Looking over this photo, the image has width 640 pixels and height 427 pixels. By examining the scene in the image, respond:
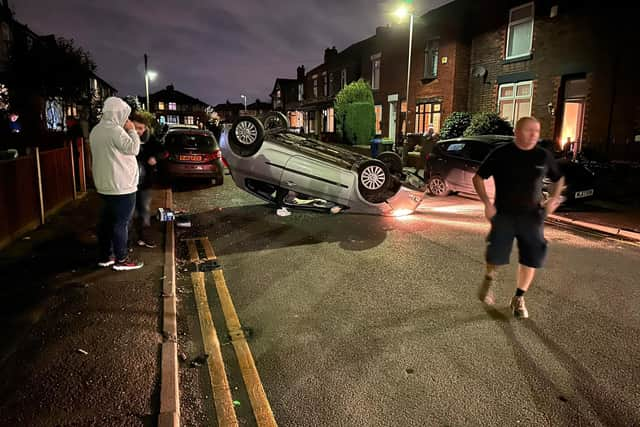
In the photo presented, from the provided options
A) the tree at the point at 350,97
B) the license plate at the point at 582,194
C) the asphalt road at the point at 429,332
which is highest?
the tree at the point at 350,97

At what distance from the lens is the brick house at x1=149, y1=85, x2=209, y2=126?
105000mm

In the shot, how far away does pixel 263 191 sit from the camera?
972 cm

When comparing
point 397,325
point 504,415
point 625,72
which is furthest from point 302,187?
point 625,72

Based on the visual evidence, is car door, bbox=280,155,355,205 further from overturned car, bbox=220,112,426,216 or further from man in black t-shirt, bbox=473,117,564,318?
man in black t-shirt, bbox=473,117,564,318

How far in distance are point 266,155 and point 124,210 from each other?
153 inches

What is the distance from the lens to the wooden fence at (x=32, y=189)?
686 cm

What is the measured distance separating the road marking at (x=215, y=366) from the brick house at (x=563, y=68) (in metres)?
14.0

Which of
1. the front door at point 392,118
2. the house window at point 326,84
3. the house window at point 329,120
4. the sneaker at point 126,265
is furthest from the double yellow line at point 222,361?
the house window at point 326,84

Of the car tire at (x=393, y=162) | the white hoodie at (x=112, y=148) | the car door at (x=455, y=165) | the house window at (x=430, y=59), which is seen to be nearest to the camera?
the white hoodie at (x=112, y=148)

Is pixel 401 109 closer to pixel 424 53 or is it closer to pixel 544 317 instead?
pixel 424 53

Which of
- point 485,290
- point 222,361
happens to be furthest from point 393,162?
point 222,361

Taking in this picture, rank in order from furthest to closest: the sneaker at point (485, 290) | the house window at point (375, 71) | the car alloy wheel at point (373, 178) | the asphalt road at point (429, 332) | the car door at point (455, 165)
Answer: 1. the house window at point (375, 71)
2. the car door at point (455, 165)
3. the car alloy wheel at point (373, 178)
4. the sneaker at point (485, 290)
5. the asphalt road at point (429, 332)

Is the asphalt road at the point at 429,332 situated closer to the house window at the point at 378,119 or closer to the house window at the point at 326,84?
the house window at the point at 378,119

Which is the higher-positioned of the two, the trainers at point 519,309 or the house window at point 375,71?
the house window at point 375,71
